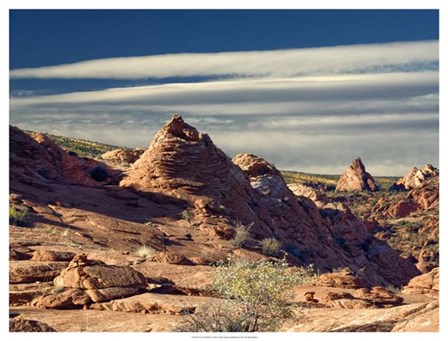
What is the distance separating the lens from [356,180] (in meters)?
111

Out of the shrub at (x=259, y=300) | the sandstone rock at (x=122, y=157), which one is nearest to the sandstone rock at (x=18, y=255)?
the shrub at (x=259, y=300)

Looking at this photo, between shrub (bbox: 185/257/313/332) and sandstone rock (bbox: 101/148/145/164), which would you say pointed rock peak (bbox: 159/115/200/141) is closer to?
sandstone rock (bbox: 101/148/145/164)

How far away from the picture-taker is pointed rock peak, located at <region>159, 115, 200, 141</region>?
44938 millimetres

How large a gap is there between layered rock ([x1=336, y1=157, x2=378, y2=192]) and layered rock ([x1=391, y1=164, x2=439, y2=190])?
12.5 ft

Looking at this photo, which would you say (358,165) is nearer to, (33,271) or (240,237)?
(240,237)

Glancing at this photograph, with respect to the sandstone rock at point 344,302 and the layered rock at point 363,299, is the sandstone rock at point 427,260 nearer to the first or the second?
the layered rock at point 363,299

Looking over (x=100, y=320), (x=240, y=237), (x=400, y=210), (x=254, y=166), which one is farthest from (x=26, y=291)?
(x=400, y=210)

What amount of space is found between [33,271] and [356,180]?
91011 mm

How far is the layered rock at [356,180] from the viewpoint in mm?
110000

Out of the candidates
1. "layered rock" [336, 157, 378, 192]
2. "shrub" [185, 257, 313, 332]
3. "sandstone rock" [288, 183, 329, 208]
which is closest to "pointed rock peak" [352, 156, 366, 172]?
"layered rock" [336, 157, 378, 192]

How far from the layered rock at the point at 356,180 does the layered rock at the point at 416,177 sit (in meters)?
3.82

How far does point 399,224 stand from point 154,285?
185 ft
